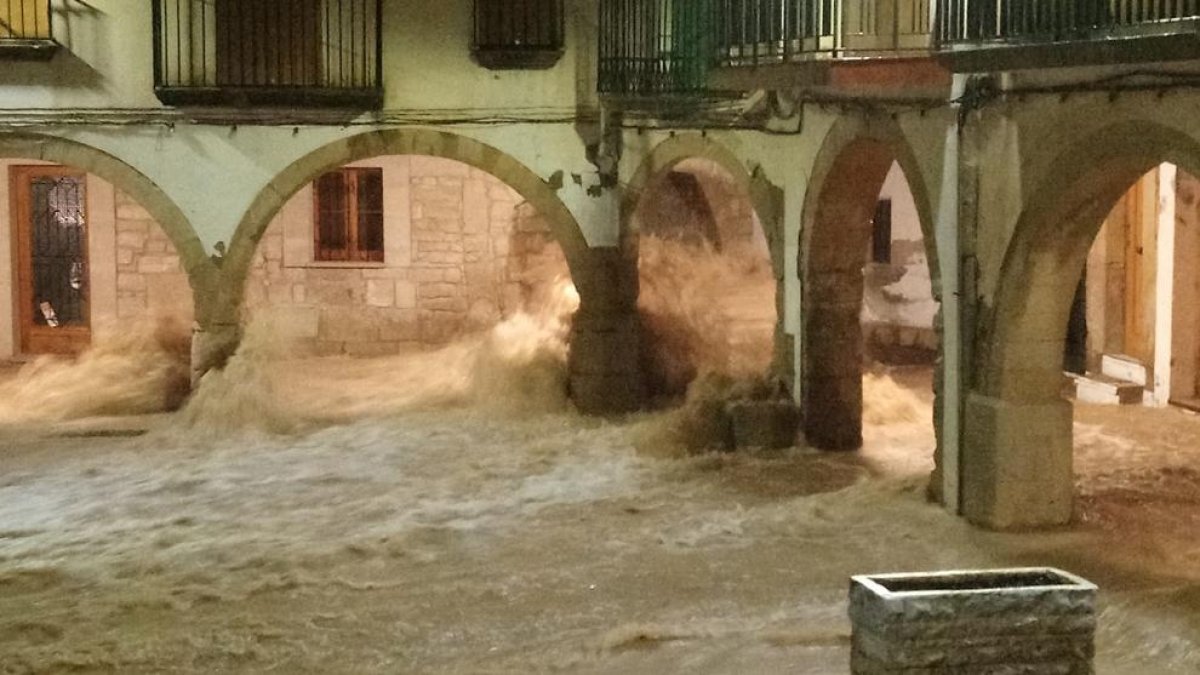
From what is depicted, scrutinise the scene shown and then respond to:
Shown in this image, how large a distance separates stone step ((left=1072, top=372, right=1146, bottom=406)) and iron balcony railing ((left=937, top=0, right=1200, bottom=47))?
19.9ft

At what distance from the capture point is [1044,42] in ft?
24.2

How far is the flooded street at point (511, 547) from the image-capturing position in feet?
23.1

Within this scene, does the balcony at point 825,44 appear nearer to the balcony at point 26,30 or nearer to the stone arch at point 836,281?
the stone arch at point 836,281

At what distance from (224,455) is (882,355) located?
7.88 m

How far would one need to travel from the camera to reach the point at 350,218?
17516 mm

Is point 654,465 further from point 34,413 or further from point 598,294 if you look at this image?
point 34,413

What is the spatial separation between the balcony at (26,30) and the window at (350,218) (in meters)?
4.48

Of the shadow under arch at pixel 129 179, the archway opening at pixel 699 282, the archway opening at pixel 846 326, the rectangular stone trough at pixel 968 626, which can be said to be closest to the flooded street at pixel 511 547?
the archway opening at pixel 846 326

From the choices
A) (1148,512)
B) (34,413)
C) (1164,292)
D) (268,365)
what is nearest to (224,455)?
(268,365)

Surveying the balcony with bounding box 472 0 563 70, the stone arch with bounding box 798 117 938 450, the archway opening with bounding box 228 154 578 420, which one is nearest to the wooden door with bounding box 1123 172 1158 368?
the stone arch with bounding box 798 117 938 450

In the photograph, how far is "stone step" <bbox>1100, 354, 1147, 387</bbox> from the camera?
43.8 feet

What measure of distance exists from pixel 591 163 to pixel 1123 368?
522 cm

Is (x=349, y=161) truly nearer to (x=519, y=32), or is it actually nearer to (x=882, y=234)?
(x=519, y=32)

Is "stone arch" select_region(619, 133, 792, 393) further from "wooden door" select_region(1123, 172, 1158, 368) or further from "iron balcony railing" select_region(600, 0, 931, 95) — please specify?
"wooden door" select_region(1123, 172, 1158, 368)
